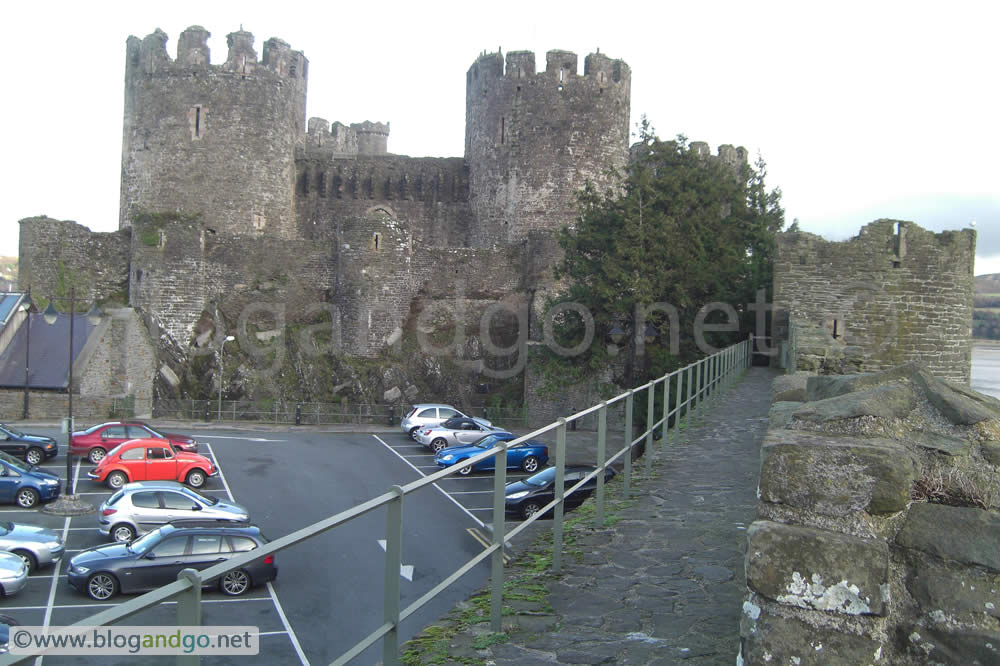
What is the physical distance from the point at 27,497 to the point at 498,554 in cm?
1648

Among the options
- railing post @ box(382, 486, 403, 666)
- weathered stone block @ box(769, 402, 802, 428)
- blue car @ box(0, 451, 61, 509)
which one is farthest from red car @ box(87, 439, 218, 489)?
railing post @ box(382, 486, 403, 666)

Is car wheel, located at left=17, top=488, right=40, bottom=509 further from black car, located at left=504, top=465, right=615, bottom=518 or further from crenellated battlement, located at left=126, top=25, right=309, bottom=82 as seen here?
crenellated battlement, located at left=126, top=25, right=309, bottom=82

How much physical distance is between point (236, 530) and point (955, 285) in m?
16.3

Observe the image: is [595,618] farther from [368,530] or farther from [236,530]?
[368,530]

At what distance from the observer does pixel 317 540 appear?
14414 mm

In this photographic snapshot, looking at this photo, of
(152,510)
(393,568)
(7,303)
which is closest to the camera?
(393,568)

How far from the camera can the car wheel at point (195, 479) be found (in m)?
19.9

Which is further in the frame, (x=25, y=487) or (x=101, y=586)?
(x=25, y=487)

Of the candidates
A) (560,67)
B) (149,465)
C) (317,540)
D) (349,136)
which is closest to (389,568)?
(317,540)

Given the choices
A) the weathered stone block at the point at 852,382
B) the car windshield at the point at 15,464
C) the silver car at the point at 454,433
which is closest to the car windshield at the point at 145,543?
the car windshield at the point at 15,464

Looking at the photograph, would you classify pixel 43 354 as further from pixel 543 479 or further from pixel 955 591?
pixel 955 591

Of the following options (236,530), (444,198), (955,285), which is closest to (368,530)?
(236,530)

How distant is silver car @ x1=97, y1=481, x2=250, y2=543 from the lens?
50.7ft

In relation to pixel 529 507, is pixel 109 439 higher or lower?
lower
